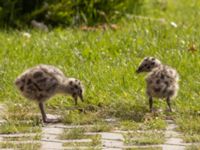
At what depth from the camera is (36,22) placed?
626 inches

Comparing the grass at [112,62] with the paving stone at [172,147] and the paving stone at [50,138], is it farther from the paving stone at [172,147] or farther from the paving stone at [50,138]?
the paving stone at [172,147]

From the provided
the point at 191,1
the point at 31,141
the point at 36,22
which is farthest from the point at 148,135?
the point at 191,1

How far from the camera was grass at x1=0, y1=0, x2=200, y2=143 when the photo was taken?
975cm

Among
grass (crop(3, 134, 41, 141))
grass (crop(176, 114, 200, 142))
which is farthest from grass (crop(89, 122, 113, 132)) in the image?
grass (crop(176, 114, 200, 142))

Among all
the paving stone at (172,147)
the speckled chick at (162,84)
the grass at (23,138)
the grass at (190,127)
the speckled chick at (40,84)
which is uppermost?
the speckled chick at (40,84)

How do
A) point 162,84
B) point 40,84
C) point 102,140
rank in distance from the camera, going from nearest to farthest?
point 102,140 < point 40,84 < point 162,84

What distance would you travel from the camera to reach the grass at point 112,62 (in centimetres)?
975

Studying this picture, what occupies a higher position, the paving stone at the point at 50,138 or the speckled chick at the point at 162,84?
the speckled chick at the point at 162,84

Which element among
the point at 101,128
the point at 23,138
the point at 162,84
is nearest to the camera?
the point at 23,138

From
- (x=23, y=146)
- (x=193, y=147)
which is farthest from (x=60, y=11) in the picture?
(x=193, y=147)

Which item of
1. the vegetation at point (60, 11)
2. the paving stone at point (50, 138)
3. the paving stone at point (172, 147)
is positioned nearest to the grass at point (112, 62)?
the paving stone at point (50, 138)

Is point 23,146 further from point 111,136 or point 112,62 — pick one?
point 112,62

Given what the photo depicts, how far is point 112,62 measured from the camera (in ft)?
39.9

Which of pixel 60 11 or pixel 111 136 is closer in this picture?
pixel 111 136
